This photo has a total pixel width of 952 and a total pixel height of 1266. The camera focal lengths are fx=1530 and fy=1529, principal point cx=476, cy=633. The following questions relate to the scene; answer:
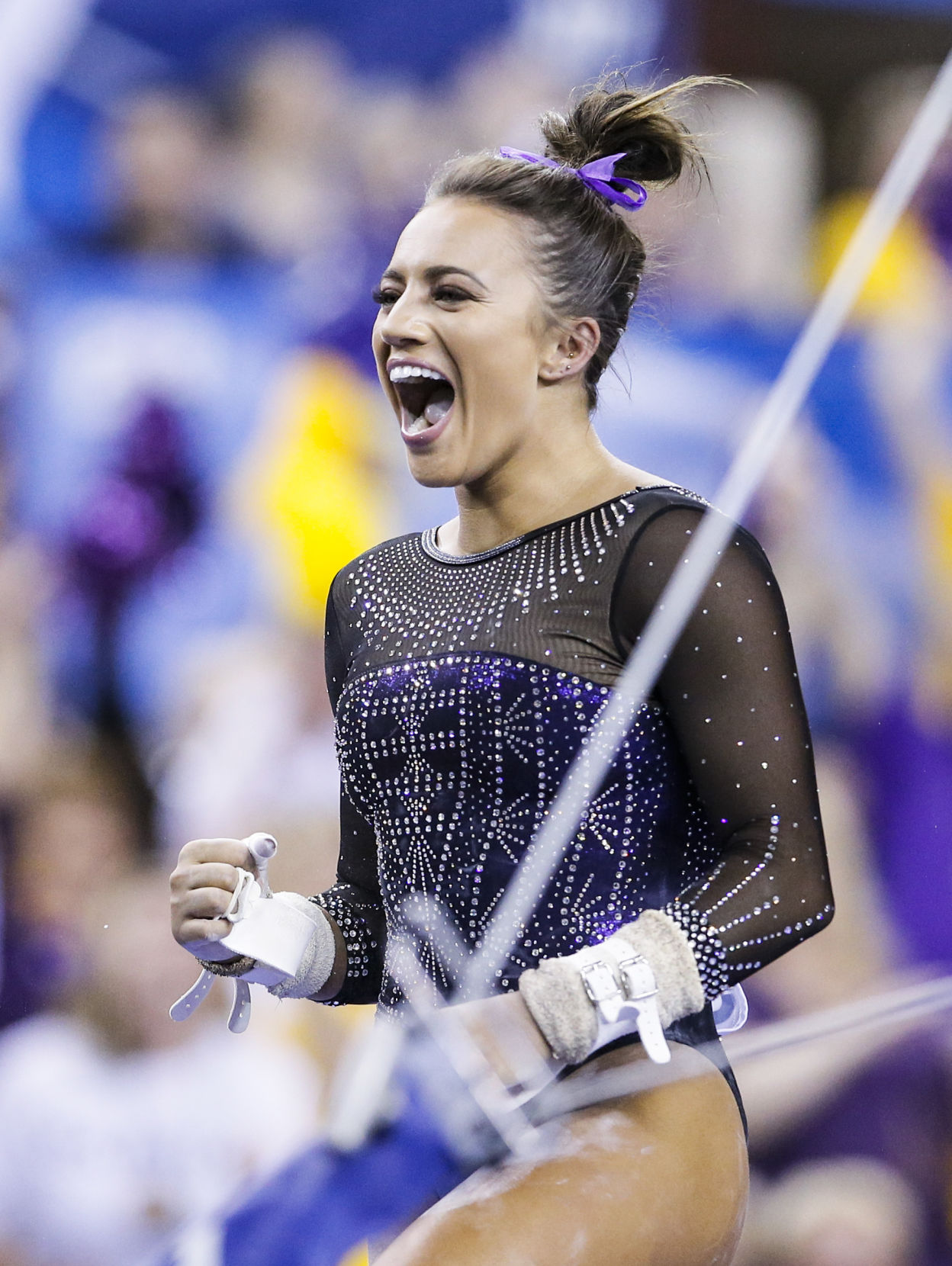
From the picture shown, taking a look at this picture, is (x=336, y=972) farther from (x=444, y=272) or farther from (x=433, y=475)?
(x=444, y=272)

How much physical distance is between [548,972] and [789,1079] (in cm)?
179

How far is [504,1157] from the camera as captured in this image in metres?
1.11

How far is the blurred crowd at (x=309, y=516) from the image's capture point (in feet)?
8.54

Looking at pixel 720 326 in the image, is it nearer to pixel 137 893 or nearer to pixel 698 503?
pixel 137 893

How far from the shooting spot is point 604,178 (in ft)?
4.41

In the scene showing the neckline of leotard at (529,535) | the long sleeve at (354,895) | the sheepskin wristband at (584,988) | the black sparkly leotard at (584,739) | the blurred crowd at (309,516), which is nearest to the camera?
the sheepskin wristband at (584,988)

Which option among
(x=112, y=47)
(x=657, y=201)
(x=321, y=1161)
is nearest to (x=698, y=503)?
(x=321, y=1161)

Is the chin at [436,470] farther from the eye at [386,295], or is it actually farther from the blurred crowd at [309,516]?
the blurred crowd at [309,516]

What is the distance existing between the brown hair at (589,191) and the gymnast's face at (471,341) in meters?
0.02

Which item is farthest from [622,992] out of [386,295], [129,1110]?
[129,1110]

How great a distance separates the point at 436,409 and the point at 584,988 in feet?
1.74

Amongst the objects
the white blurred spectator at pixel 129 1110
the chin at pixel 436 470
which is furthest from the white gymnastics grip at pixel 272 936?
the white blurred spectator at pixel 129 1110

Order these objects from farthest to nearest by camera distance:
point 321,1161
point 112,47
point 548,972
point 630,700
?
point 112,47 → point 321,1161 → point 630,700 → point 548,972

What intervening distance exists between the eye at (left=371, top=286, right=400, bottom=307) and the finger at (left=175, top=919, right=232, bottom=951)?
0.55 m
